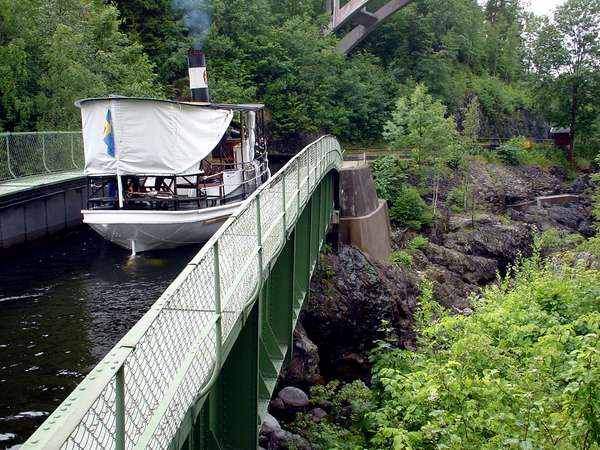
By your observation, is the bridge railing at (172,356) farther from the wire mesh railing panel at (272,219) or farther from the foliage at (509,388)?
the foliage at (509,388)

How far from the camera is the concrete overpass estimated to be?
4519 cm

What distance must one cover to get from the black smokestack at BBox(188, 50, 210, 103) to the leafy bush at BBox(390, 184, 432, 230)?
11.7 metres

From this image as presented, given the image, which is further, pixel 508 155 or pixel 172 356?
pixel 508 155

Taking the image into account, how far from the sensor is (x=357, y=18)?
47.2 meters

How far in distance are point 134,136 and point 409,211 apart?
16.1 m

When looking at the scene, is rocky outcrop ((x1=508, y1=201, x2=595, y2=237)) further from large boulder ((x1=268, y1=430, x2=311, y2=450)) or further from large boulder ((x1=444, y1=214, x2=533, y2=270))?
large boulder ((x1=268, y1=430, x2=311, y2=450))

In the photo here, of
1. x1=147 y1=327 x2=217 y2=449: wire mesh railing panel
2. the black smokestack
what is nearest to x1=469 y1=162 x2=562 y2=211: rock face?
the black smokestack

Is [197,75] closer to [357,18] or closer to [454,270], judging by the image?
[454,270]

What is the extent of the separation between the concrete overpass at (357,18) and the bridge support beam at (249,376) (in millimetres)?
37564

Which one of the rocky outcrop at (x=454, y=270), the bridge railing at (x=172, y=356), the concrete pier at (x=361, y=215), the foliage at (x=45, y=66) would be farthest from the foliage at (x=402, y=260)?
the bridge railing at (x=172, y=356)

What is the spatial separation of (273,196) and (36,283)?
6.80 metres

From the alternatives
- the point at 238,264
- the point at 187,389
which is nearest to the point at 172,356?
the point at 187,389

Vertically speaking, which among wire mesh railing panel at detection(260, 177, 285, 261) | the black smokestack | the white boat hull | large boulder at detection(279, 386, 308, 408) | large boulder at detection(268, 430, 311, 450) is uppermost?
the black smokestack

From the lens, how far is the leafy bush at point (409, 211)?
28.5 meters
